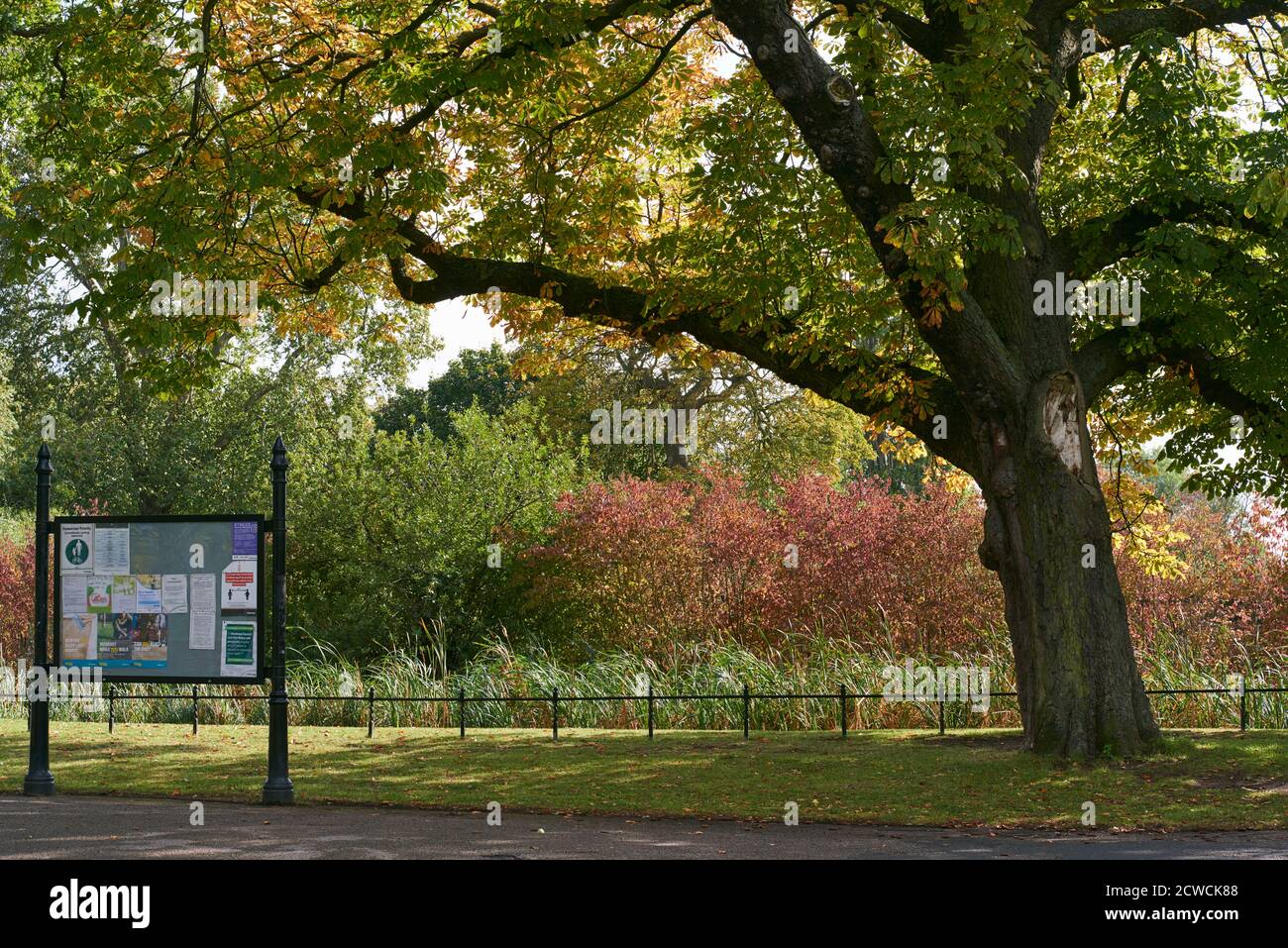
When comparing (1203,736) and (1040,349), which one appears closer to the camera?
(1040,349)

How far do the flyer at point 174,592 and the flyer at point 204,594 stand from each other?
0.31 feet

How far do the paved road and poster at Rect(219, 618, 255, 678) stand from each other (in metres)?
1.35

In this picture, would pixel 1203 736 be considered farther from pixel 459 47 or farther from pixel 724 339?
pixel 459 47

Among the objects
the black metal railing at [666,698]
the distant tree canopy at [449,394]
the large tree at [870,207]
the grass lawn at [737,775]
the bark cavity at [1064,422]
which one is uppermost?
the distant tree canopy at [449,394]

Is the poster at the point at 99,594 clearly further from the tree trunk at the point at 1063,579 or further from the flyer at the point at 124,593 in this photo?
the tree trunk at the point at 1063,579

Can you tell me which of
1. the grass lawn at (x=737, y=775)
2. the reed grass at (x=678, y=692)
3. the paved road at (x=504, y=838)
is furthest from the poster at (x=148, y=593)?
the reed grass at (x=678, y=692)

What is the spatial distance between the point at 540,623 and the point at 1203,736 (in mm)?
12797

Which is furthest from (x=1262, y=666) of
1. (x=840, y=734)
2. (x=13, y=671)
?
(x=13, y=671)

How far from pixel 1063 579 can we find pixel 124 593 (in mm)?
9349

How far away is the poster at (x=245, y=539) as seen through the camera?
12180 mm

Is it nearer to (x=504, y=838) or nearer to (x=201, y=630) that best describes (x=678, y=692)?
(x=201, y=630)

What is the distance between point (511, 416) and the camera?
1337 inches

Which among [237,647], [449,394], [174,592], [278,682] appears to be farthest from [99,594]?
[449,394]

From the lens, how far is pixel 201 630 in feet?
40.0
